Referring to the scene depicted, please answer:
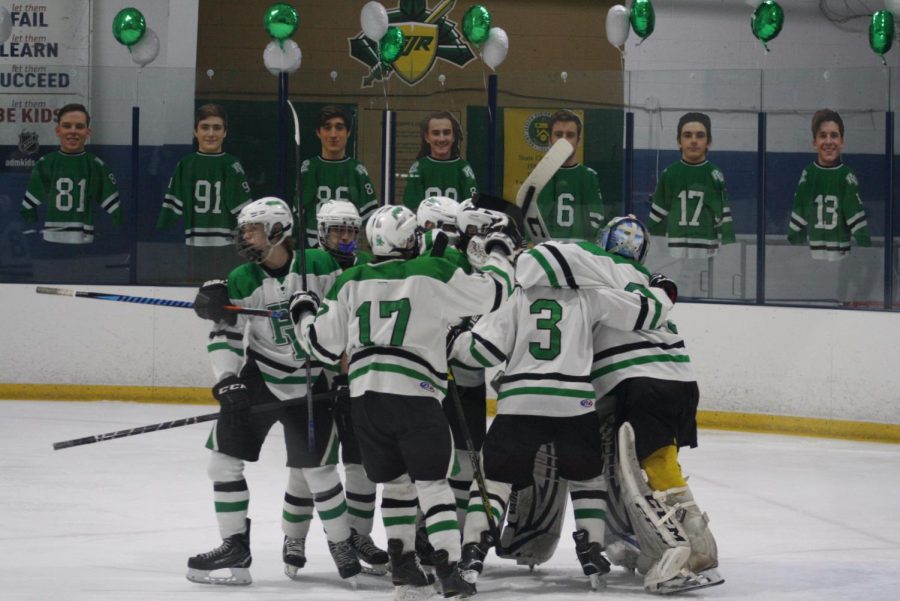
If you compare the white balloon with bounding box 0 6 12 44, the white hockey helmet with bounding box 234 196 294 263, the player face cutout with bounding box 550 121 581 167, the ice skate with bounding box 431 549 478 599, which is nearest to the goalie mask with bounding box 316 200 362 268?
the white hockey helmet with bounding box 234 196 294 263

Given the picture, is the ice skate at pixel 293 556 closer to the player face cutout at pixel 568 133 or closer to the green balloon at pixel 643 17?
the player face cutout at pixel 568 133

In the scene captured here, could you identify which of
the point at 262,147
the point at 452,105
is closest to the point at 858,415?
the point at 452,105

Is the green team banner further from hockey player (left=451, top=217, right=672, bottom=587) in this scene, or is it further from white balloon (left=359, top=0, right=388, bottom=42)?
hockey player (left=451, top=217, right=672, bottom=587)

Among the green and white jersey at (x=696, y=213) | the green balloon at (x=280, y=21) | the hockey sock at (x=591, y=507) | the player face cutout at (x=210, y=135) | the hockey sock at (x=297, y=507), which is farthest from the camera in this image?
the player face cutout at (x=210, y=135)

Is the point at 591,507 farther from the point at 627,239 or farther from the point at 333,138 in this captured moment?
the point at 333,138

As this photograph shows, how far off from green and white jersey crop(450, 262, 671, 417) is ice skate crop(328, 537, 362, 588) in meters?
0.61

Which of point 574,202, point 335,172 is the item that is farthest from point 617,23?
point 335,172

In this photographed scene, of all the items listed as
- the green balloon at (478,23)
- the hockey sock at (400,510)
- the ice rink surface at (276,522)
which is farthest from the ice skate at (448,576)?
the green balloon at (478,23)

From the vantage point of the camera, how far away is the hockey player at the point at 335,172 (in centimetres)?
830

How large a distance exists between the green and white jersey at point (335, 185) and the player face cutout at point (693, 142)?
1715mm

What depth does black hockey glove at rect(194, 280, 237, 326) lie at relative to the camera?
438 centimetres

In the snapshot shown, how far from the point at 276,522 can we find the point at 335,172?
10.9 ft

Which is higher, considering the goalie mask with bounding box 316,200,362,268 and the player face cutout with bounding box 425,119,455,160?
the player face cutout with bounding box 425,119,455,160

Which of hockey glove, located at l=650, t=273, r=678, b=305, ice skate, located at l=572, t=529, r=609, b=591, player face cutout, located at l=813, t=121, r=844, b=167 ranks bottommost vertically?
ice skate, located at l=572, t=529, r=609, b=591
